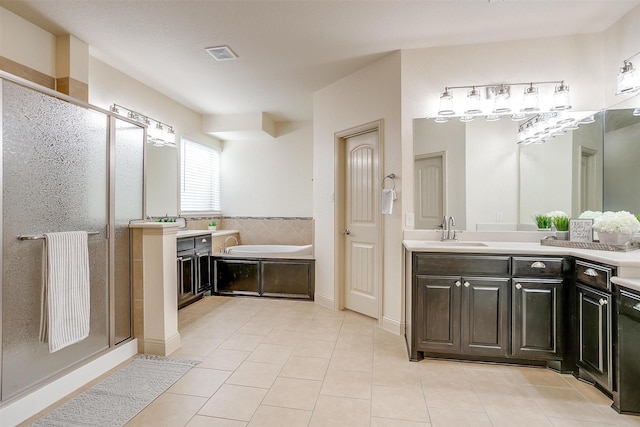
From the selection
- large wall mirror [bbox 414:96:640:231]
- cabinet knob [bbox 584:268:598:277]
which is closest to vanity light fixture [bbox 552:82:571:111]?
large wall mirror [bbox 414:96:640:231]

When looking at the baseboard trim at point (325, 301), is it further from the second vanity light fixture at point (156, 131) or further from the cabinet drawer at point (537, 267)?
the second vanity light fixture at point (156, 131)

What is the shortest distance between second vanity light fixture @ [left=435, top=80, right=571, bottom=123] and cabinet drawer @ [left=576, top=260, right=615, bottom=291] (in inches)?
54.8

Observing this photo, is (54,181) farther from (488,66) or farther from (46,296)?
(488,66)

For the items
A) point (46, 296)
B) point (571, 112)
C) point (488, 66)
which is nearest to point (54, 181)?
point (46, 296)

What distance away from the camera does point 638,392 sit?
5.85 ft

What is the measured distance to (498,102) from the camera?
112 inches

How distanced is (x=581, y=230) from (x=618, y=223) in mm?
319

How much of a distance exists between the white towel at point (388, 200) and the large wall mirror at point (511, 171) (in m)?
0.23

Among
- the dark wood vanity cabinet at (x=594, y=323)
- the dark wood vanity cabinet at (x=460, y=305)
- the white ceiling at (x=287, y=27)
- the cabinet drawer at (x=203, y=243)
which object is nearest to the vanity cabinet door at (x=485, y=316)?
the dark wood vanity cabinet at (x=460, y=305)

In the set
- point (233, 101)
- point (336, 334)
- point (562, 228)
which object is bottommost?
point (336, 334)

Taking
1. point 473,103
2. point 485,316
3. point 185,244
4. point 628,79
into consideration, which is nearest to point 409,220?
point 485,316

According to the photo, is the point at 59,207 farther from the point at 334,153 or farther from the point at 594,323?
the point at 594,323

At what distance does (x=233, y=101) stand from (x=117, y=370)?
3484mm

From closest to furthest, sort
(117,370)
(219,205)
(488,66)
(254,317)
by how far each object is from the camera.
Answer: (117,370)
(488,66)
(254,317)
(219,205)
